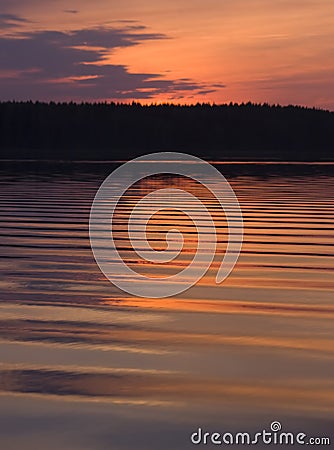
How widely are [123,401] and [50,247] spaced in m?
9.48

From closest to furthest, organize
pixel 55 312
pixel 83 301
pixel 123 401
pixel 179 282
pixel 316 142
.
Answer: pixel 123 401
pixel 55 312
pixel 83 301
pixel 179 282
pixel 316 142

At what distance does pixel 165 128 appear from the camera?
160 meters

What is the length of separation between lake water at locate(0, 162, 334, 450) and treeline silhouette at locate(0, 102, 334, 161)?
135 meters

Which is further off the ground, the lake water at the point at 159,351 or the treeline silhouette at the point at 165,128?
the treeline silhouette at the point at 165,128

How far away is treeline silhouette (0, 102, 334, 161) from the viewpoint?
152m

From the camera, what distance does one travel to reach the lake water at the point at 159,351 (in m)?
7.20

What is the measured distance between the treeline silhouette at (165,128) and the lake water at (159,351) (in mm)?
135379

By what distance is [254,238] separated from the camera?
18.8 meters

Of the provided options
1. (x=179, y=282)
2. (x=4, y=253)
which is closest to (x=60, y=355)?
(x=179, y=282)

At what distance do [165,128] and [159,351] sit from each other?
499ft

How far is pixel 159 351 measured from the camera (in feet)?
30.3

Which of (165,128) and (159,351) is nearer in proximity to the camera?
(159,351)

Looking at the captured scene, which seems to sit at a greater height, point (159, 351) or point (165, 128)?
point (165, 128)

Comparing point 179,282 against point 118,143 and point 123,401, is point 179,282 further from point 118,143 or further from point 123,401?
point 118,143
